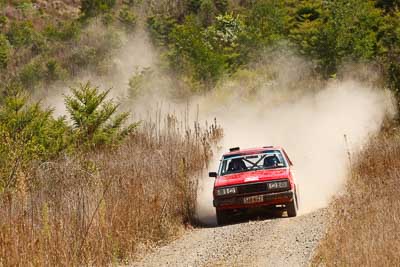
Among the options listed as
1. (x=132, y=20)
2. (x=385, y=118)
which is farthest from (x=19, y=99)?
(x=132, y=20)

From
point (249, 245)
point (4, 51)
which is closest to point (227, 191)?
point (249, 245)

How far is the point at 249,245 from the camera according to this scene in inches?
424

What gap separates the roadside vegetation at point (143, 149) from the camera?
8.59m

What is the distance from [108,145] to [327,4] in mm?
36005

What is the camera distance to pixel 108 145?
19.7 metres

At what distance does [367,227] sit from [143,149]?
9106 mm

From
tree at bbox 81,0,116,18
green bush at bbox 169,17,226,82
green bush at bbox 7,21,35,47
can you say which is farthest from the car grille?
tree at bbox 81,0,116,18

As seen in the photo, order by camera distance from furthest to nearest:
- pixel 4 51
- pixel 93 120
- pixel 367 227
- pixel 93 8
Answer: pixel 93 8 < pixel 4 51 < pixel 93 120 < pixel 367 227

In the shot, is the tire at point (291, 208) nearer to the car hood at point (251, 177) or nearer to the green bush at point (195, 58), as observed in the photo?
the car hood at point (251, 177)

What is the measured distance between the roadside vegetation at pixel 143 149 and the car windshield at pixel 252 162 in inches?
38.7

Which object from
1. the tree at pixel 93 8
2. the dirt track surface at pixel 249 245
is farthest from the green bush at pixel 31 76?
the dirt track surface at pixel 249 245

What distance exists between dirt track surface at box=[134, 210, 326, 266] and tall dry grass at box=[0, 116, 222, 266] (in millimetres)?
589

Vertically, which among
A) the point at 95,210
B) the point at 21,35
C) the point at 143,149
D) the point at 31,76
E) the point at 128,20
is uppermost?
the point at 128,20

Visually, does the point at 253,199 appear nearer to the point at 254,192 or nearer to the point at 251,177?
the point at 254,192
